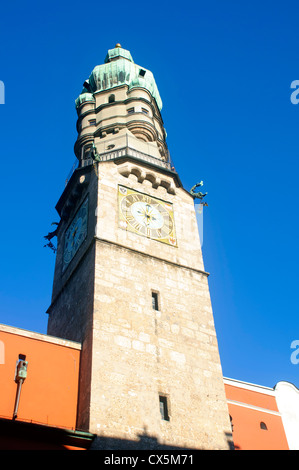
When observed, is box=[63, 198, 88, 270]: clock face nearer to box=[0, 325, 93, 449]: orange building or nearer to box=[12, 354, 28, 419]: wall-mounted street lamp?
box=[0, 325, 93, 449]: orange building

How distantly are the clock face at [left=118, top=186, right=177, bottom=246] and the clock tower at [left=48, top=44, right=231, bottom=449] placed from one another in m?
0.05

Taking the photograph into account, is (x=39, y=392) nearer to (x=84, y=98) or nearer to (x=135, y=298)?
(x=135, y=298)

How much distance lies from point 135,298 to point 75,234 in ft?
16.7

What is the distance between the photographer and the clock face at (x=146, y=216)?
65.3 ft

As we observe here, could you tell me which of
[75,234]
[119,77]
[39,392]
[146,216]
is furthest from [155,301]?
[119,77]

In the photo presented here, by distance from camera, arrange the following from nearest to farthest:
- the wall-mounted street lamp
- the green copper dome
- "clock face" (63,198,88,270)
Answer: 1. the wall-mounted street lamp
2. "clock face" (63,198,88,270)
3. the green copper dome

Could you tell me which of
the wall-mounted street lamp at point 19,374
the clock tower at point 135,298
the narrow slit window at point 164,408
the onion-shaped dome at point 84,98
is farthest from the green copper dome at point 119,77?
the narrow slit window at point 164,408

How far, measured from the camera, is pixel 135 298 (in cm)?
1734

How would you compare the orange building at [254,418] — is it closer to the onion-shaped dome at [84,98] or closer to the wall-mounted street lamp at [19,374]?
the wall-mounted street lamp at [19,374]

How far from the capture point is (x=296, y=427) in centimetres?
2038

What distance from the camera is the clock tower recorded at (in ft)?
48.5

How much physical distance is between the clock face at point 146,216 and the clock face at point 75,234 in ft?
5.09

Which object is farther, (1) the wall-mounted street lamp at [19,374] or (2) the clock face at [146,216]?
(2) the clock face at [146,216]

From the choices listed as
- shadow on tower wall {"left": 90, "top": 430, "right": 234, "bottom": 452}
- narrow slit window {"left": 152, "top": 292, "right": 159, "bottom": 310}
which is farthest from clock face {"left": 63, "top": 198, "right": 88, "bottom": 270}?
shadow on tower wall {"left": 90, "top": 430, "right": 234, "bottom": 452}
